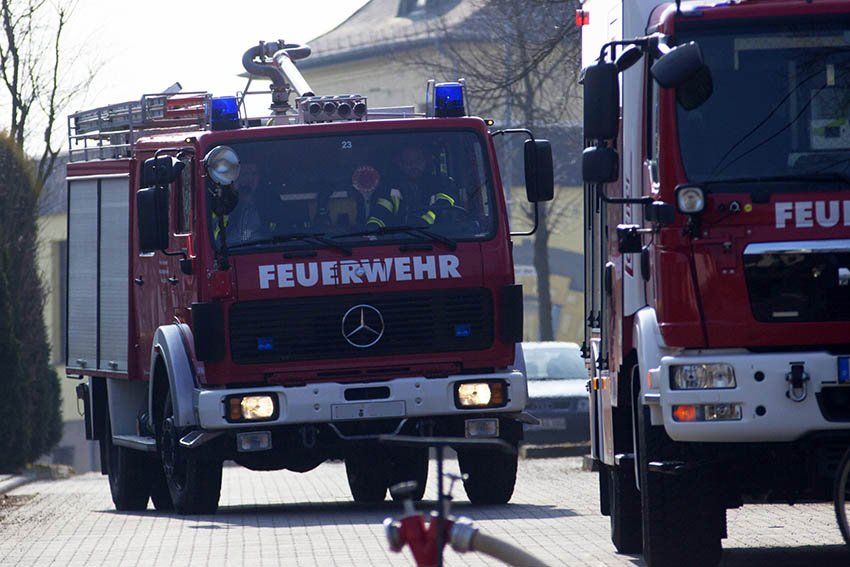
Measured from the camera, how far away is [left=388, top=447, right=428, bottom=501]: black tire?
15.8m

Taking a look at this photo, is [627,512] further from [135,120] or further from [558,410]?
[558,410]

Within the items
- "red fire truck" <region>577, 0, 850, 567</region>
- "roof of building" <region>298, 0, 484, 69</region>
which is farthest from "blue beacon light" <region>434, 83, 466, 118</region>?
"roof of building" <region>298, 0, 484, 69</region>

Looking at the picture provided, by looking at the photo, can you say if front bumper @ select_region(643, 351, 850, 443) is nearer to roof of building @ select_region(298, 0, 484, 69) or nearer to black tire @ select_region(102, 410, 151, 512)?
black tire @ select_region(102, 410, 151, 512)

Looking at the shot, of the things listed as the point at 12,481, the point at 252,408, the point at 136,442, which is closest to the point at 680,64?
the point at 252,408

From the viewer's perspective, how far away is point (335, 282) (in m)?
14.3

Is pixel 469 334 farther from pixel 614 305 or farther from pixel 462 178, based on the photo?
pixel 614 305

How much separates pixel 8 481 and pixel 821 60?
597 inches

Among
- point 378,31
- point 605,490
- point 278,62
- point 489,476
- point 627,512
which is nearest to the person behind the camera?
point 627,512

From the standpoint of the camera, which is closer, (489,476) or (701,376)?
(701,376)

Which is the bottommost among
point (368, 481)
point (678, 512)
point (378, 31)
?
point (368, 481)

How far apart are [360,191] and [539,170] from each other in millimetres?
1313

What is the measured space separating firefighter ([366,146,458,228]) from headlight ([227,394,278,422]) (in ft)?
4.83

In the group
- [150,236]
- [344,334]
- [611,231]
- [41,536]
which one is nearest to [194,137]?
[150,236]

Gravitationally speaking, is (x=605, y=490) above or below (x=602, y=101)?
below
